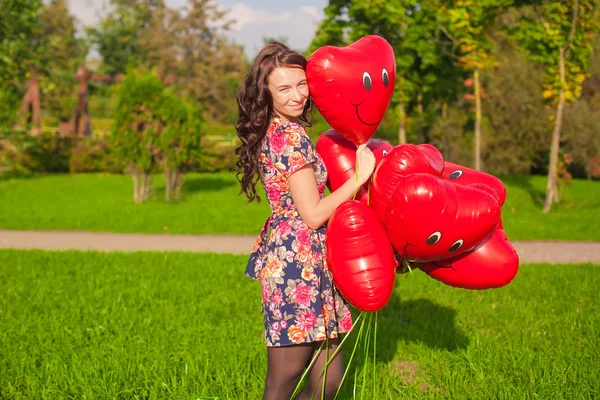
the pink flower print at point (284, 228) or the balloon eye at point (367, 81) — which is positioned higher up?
the balloon eye at point (367, 81)

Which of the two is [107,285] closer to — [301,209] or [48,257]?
[48,257]

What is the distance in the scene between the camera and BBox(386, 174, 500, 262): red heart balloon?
2.38 meters

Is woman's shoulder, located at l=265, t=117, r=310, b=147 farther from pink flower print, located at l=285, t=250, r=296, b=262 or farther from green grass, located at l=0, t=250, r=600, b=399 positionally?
green grass, located at l=0, t=250, r=600, b=399

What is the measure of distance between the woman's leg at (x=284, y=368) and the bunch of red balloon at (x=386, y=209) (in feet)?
1.05

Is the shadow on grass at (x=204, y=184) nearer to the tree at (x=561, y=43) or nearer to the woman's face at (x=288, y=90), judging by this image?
the tree at (x=561, y=43)

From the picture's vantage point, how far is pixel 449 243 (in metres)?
2.50

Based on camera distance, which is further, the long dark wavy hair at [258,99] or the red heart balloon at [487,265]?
the red heart balloon at [487,265]

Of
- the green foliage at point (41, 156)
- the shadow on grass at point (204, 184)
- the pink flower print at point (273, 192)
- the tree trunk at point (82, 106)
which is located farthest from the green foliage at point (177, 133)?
the tree trunk at point (82, 106)


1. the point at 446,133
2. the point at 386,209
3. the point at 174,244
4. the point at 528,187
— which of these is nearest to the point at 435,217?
the point at 386,209

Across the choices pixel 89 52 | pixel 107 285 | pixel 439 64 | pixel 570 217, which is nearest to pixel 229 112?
pixel 89 52

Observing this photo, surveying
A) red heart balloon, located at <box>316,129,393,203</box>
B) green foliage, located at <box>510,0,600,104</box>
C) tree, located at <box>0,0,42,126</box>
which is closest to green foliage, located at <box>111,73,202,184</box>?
tree, located at <box>0,0,42,126</box>

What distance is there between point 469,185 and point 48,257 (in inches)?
225

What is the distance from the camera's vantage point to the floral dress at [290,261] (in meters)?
2.48

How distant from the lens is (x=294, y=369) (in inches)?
101
